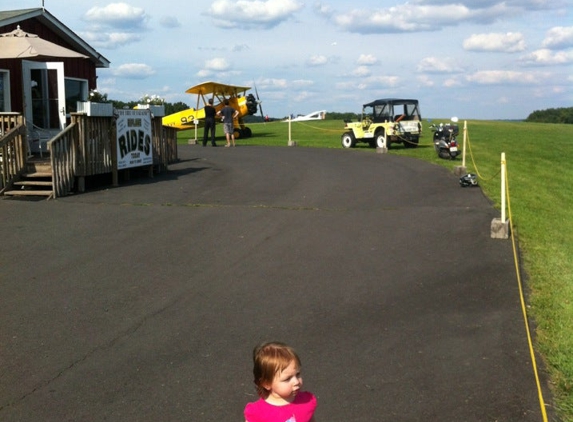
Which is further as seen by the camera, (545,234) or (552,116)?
(552,116)

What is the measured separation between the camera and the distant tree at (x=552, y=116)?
95.8 meters

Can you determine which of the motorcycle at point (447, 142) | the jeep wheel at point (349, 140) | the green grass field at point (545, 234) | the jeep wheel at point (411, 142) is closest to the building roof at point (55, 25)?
the green grass field at point (545, 234)

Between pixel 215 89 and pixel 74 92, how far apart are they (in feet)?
49.5

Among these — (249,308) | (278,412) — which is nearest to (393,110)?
(249,308)

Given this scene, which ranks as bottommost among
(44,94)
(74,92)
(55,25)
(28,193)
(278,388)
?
(28,193)

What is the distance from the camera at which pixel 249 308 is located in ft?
25.8

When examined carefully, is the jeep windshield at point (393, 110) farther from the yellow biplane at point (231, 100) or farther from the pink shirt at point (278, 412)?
the pink shirt at point (278, 412)

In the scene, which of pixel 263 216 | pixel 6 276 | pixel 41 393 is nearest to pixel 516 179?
pixel 263 216

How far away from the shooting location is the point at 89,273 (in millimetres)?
9242

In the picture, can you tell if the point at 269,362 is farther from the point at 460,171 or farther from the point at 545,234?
the point at 460,171

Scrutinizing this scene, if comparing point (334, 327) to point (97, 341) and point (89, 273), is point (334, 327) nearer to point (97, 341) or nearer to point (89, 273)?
point (97, 341)

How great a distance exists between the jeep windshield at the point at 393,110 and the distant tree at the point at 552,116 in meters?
69.8

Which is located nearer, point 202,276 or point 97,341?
point 97,341

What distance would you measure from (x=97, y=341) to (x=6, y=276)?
9.09ft
